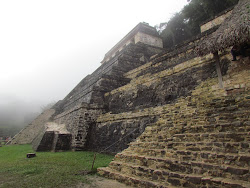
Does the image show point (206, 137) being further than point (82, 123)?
No

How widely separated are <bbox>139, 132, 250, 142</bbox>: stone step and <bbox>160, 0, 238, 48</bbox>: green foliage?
13474 millimetres

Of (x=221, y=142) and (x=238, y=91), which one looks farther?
(x=238, y=91)

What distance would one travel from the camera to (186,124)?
15.1ft

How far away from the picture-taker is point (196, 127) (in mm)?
4191

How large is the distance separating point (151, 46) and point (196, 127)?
44.8 ft

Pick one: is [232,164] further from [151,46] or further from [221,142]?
[151,46]

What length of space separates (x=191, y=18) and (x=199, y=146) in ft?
56.3

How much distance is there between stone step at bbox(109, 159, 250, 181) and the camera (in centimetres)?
275

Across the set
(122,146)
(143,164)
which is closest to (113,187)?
(143,164)

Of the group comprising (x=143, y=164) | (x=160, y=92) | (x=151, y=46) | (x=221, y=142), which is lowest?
(x=143, y=164)

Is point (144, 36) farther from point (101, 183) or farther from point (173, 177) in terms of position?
point (173, 177)

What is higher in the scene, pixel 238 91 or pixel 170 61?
pixel 170 61

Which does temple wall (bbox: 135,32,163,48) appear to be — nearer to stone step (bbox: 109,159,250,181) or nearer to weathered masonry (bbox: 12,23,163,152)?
weathered masonry (bbox: 12,23,163,152)

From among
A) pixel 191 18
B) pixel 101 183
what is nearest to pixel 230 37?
pixel 101 183
